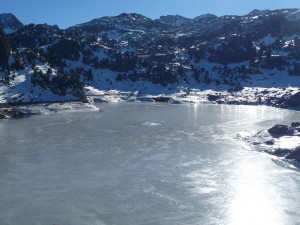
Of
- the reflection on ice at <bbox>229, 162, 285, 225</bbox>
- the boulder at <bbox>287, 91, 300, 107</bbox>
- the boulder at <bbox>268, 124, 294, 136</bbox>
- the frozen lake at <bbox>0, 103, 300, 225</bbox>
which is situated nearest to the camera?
the reflection on ice at <bbox>229, 162, 285, 225</bbox>

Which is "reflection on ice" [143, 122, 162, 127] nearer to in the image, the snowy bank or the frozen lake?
the frozen lake

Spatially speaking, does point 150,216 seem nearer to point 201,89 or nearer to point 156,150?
point 156,150

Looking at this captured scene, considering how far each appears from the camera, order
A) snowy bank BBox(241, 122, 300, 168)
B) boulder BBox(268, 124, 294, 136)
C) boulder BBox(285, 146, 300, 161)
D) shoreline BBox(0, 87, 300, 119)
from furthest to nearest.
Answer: shoreline BBox(0, 87, 300, 119) → boulder BBox(268, 124, 294, 136) → snowy bank BBox(241, 122, 300, 168) → boulder BBox(285, 146, 300, 161)

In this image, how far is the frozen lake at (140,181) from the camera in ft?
96.9

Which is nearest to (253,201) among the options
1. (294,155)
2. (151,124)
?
(294,155)

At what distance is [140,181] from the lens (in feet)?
126

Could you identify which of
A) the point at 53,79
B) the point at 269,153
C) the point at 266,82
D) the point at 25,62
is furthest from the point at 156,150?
the point at 266,82

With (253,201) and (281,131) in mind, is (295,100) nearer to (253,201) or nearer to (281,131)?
(281,131)

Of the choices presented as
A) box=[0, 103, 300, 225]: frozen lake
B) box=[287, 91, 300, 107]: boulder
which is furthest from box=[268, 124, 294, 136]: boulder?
box=[287, 91, 300, 107]: boulder

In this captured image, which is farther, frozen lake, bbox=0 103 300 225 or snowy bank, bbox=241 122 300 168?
snowy bank, bbox=241 122 300 168

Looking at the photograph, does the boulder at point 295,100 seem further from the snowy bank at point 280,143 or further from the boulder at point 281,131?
the boulder at point 281,131

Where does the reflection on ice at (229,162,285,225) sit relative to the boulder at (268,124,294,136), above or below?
below

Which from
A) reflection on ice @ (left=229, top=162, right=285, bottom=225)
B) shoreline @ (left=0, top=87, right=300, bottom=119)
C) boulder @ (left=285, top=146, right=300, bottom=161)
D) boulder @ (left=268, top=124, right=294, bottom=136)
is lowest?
reflection on ice @ (left=229, top=162, right=285, bottom=225)

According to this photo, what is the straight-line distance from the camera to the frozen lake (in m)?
29.5
